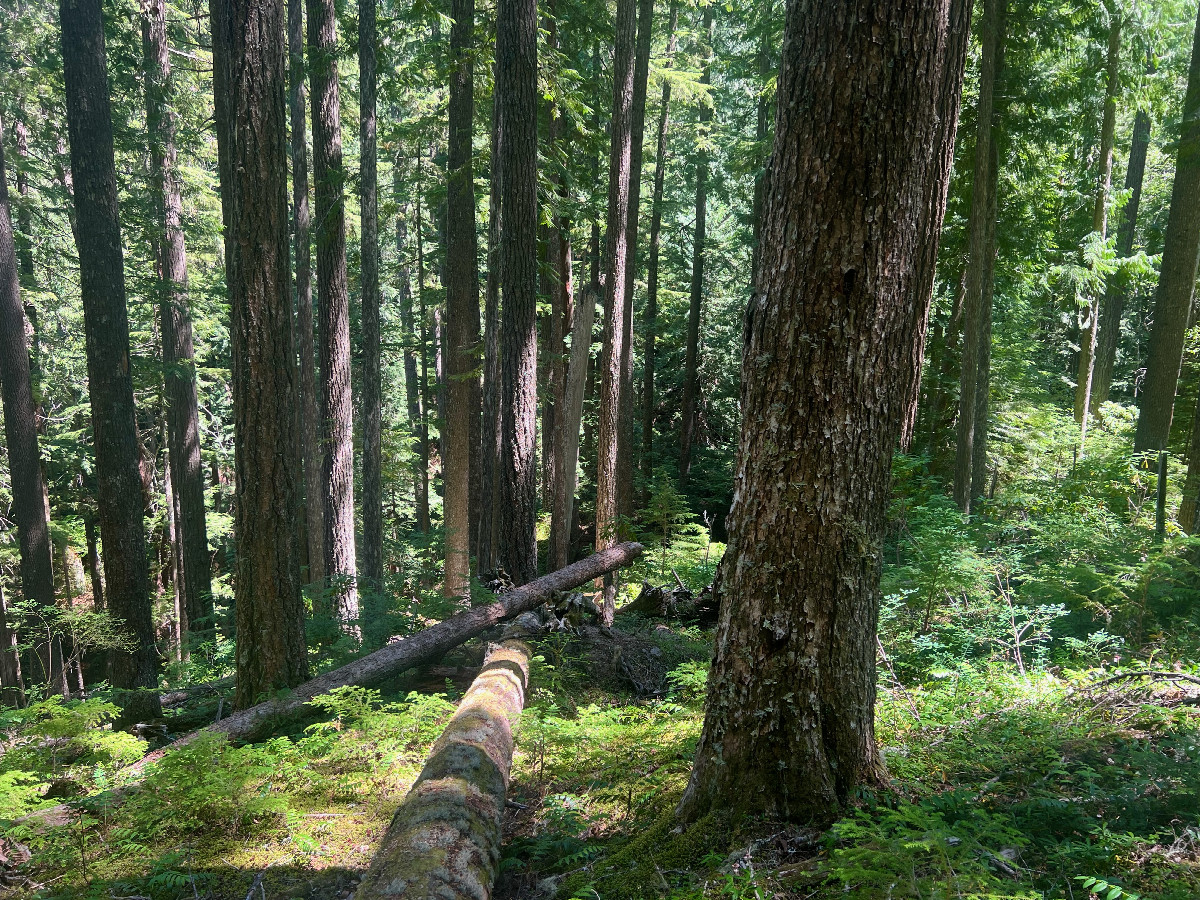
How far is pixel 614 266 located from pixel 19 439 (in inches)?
461

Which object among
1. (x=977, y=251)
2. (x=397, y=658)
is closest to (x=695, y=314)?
(x=977, y=251)

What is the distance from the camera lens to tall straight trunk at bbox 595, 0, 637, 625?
35.7ft

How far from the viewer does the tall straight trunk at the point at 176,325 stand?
1370 cm

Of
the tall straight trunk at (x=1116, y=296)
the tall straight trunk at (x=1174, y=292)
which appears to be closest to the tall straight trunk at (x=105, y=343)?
the tall straight trunk at (x=1174, y=292)

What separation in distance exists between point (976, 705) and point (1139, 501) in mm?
8686

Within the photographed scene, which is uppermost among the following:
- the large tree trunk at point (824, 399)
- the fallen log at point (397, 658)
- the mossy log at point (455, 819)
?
the large tree trunk at point (824, 399)

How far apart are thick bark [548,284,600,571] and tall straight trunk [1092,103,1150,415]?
13.5 m

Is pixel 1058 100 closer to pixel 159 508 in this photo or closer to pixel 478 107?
pixel 478 107

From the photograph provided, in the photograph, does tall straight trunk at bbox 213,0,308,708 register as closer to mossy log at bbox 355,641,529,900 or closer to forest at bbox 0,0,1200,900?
forest at bbox 0,0,1200,900

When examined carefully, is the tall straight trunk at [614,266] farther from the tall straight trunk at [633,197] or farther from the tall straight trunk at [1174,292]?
the tall straight trunk at [1174,292]

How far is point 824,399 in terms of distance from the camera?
2.78 metres

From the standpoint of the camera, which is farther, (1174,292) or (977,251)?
(977,251)

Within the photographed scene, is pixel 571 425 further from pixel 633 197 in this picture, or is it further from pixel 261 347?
pixel 633 197

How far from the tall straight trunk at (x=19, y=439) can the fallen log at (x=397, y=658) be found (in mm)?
9115
